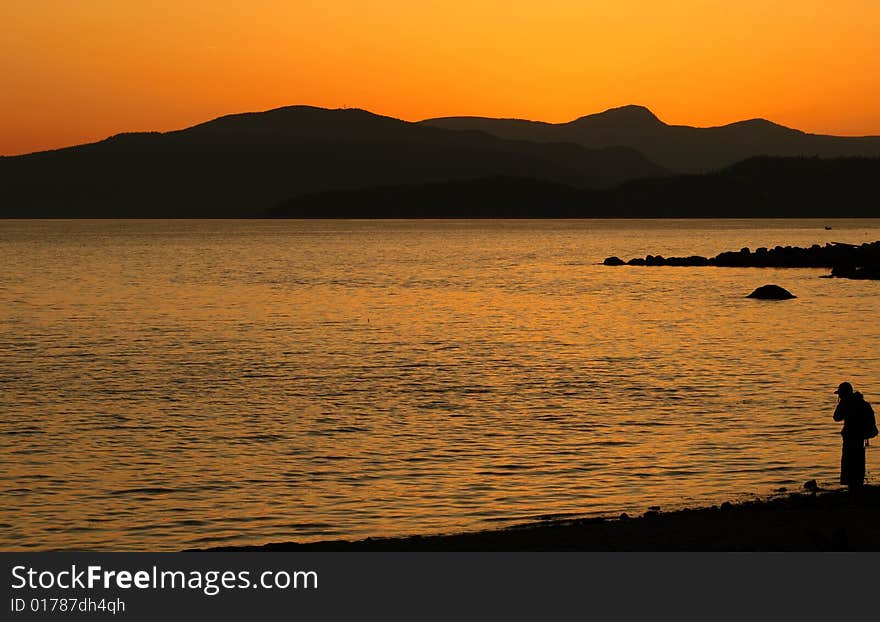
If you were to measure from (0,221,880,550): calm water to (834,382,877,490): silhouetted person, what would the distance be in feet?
8.37

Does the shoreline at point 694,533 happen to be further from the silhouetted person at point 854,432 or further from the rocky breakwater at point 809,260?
the rocky breakwater at point 809,260

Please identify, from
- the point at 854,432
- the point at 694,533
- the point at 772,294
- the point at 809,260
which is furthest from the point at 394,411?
the point at 809,260

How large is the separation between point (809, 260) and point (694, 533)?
9716 cm

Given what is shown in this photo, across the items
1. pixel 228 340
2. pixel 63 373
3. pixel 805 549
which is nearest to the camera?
pixel 805 549

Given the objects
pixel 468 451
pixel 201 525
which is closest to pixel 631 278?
pixel 468 451

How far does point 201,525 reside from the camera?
1827 centimetres

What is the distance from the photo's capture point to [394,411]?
97.0ft

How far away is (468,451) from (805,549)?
1028cm

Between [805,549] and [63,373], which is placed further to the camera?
[63,373]

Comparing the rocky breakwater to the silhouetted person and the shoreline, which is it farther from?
the shoreline

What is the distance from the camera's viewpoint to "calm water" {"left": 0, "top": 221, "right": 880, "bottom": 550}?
762 inches

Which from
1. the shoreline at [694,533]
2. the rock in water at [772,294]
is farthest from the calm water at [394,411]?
the rock in water at [772,294]

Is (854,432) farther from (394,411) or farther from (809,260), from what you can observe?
(809,260)
